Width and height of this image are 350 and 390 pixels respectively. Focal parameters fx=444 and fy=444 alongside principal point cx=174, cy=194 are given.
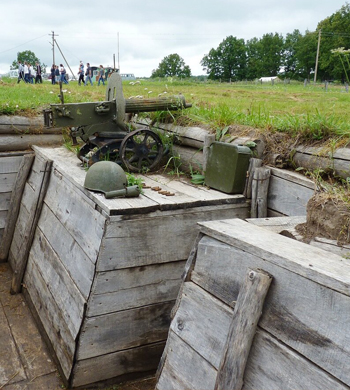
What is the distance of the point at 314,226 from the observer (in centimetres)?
236

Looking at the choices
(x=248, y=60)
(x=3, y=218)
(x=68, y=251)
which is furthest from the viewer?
(x=248, y=60)

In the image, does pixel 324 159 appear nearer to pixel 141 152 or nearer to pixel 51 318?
pixel 141 152

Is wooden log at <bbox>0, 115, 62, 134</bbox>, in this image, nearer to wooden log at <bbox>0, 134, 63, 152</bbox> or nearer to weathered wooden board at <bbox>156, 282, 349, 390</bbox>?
wooden log at <bbox>0, 134, 63, 152</bbox>

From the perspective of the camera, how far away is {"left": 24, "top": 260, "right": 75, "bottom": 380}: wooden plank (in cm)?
335

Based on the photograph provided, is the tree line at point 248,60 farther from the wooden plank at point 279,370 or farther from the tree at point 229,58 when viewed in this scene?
the wooden plank at point 279,370

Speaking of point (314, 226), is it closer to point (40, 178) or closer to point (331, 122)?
point (331, 122)

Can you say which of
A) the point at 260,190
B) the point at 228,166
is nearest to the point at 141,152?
the point at 228,166

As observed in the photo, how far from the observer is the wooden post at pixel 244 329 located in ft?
6.23

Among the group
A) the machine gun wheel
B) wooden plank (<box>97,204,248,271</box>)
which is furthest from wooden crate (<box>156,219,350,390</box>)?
the machine gun wheel

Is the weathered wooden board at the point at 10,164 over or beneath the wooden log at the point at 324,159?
beneath

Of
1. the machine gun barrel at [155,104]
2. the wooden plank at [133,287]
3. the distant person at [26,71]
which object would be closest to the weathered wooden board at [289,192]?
the wooden plank at [133,287]

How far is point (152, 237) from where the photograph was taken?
10.7 feet

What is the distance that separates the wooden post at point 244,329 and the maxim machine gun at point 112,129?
2292mm

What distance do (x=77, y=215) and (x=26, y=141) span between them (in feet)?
7.84
